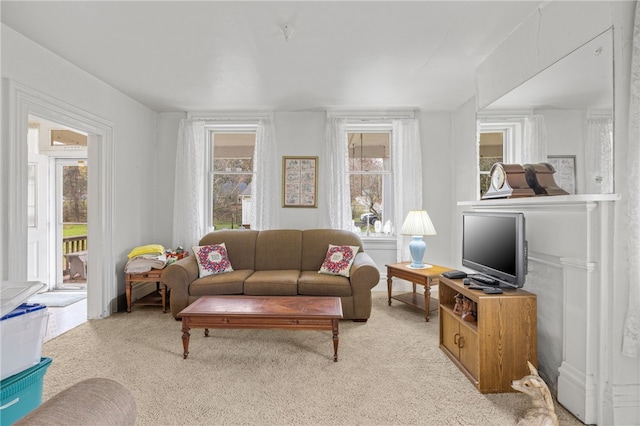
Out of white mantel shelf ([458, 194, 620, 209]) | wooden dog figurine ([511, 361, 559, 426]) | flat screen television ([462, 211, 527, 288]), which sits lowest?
wooden dog figurine ([511, 361, 559, 426])

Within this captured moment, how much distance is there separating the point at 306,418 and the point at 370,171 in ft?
11.3

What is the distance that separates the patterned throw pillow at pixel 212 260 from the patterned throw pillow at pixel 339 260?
1.15 m

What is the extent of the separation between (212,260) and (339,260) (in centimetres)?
149

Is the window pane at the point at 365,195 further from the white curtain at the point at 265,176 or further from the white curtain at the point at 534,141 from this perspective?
the white curtain at the point at 534,141

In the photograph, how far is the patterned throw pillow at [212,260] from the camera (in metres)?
3.65

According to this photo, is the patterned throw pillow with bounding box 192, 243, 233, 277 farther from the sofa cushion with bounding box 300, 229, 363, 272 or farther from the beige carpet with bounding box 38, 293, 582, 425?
the sofa cushion with bounding box 300, 229, 363, 272

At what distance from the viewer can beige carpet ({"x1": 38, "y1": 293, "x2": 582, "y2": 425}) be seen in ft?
6.20

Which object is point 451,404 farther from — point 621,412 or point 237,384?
point 237,384

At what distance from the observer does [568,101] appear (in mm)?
1966

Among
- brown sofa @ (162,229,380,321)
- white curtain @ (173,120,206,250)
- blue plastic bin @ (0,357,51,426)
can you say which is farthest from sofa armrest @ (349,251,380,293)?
blue plastic bin @ (0,357,51,426)

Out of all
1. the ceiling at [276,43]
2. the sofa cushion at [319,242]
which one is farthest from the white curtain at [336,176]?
the ceiling at [276,43]

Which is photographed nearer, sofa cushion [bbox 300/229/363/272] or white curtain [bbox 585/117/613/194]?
white curtain [bbox 585/117/613/194]

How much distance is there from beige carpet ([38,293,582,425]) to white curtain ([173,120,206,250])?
1399 mm

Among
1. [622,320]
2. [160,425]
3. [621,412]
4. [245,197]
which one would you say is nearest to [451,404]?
[621,412]
